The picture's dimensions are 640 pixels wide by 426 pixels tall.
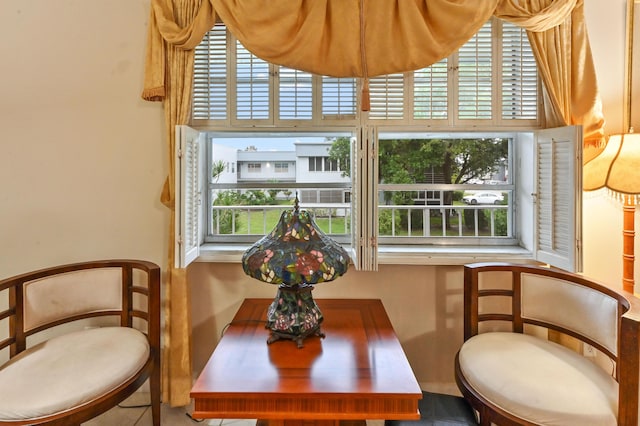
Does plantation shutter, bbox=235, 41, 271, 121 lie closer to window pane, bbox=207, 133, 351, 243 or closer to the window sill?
window pane, bbox=207, 133, 351, 243

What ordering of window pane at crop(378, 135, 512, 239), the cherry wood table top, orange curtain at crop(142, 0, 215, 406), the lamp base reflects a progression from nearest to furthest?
the cherry wood table top, the lamp base, orange curtain at crop(142, 0, 215, 406), window pane at crop(378, 135, 512, 239)

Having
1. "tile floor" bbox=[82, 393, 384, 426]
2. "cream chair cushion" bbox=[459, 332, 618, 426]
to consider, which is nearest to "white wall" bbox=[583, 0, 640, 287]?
"cream chair cushion" bbox=[459, 332, 618, 426]

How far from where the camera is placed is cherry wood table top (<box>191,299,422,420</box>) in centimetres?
98

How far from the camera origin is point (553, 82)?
1.65m

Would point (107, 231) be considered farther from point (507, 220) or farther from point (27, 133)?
point (507, 220)

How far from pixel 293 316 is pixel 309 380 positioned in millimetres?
277

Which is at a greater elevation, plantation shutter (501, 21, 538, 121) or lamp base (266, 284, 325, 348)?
plantation shutter (501, 21, 538, 121)

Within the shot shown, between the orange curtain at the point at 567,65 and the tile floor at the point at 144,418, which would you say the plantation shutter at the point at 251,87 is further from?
the tile floor at the point at 144,418

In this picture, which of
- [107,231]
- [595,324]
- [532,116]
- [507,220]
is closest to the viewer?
[595,324]

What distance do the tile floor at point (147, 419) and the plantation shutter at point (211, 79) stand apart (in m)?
1.62

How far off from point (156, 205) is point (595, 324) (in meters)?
2.19

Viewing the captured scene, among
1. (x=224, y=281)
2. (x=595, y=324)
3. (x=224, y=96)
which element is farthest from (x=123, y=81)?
(x=595, y=324)

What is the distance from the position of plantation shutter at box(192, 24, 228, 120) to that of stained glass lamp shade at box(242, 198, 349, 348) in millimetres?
934

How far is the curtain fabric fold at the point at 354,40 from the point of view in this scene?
1581mm
